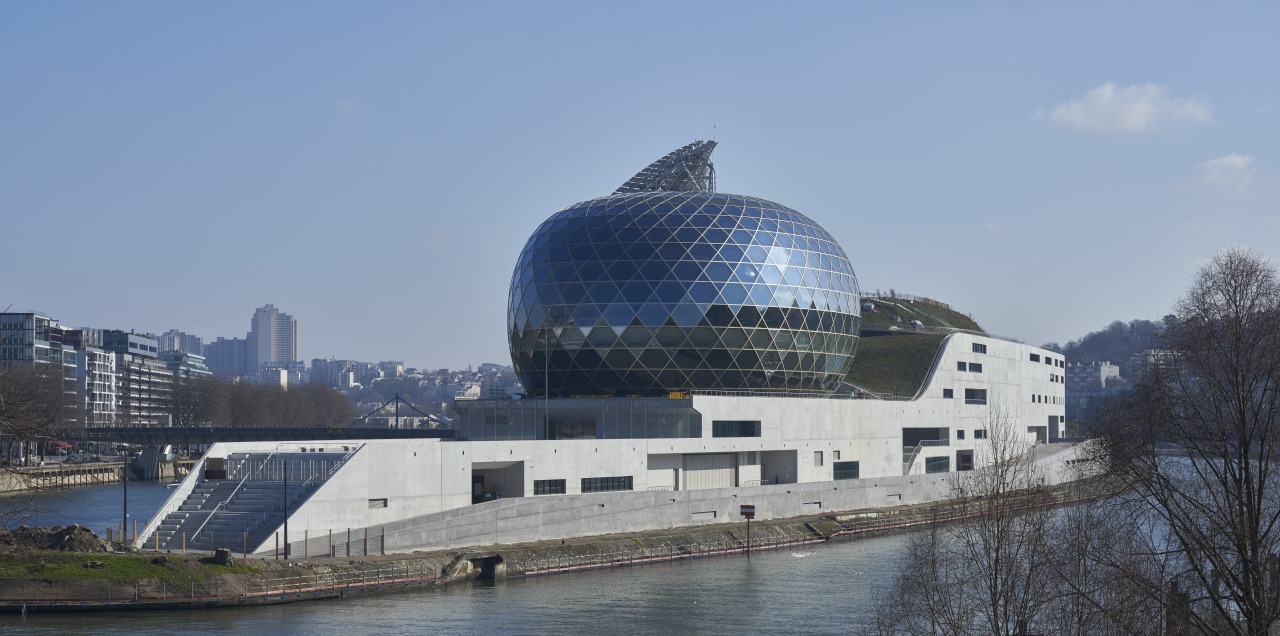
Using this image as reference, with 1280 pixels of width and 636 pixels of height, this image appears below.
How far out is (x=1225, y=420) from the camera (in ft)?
86.1

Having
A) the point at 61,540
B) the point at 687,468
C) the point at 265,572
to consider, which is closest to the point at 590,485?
the point at 687,468

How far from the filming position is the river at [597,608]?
A: 4422cm

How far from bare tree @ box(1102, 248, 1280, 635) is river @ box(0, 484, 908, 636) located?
1817 centimetres

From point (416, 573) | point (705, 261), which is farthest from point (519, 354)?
point (416, 573)

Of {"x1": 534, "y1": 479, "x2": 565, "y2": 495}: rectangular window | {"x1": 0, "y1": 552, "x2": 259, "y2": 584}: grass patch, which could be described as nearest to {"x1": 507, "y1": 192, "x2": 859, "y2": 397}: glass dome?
{"x1": 534, "y1": 479, "x2": 565, "y2": 495}: rectangular window

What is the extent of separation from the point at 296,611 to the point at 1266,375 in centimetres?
3387

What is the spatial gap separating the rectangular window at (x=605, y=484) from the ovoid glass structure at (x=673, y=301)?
9233mm

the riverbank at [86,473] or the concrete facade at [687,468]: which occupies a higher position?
the concrete facade at [687,468]

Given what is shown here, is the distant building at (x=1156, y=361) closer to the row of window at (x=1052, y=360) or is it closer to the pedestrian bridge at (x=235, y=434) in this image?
the pedestrian bridge at (x=235, y=434)

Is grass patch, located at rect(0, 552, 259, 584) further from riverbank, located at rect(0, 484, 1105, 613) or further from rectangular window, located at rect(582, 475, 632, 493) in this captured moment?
rectangular window, located at rect(582, 475, 632, 493)

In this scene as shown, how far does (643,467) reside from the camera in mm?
74562

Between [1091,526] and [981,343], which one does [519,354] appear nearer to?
[981,343]

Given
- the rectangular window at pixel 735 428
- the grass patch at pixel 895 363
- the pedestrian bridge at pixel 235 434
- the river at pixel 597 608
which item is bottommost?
the river at pixel 597 608

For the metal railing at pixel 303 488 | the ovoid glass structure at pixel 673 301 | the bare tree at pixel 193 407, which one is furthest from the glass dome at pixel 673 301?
the bare tree at pixel 193 407
